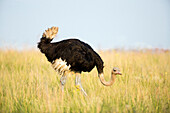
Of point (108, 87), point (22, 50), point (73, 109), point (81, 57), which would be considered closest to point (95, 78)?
point (108, 87)

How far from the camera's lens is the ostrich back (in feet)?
16.8

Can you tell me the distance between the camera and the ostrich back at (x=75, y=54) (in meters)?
5.11

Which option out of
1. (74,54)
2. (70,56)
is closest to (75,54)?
(74,54)

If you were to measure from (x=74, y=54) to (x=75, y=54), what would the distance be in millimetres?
26

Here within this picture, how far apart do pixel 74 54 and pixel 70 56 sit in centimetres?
12

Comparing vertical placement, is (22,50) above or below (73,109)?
above

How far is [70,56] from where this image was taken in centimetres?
511

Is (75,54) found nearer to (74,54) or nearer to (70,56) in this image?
(74,54)

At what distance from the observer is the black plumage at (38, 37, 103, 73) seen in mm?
5113

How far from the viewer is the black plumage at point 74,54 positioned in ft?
16.8

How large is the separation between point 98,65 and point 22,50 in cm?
766

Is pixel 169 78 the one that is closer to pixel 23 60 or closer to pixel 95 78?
pixel 95 78

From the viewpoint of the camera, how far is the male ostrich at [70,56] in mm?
5117

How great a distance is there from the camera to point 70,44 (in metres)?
5.30
